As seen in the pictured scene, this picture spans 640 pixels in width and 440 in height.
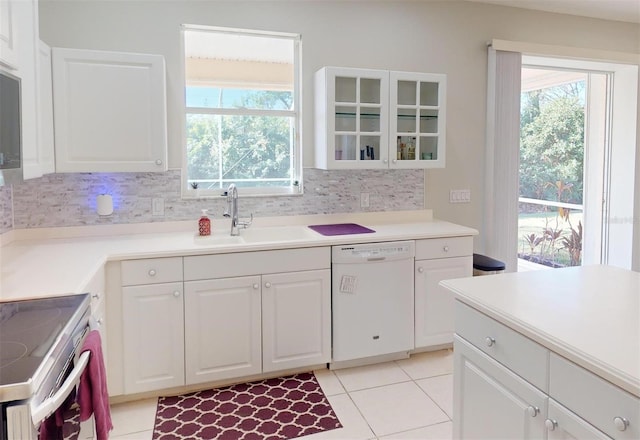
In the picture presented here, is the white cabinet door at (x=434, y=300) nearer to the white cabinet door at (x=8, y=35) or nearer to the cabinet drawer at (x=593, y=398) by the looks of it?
the cabinet drawer at (x=593, y=398)

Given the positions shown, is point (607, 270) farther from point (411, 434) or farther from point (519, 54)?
point (519, 54)

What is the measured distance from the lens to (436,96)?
3363 millimetres

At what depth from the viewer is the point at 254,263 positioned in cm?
268

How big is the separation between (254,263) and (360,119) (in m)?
1.31

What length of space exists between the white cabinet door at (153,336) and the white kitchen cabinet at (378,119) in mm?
1390

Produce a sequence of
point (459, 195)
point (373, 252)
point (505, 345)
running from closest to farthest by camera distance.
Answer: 1. point (505, 345)
2. point (373, 252)
3. point (459, 195)

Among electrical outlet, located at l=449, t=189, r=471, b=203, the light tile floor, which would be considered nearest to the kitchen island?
the light tile floor

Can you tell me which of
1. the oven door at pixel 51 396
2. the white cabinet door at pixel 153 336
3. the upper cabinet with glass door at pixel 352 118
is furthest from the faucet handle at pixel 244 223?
the oven door at pixel 51 396

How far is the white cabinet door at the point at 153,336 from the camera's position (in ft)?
8.13

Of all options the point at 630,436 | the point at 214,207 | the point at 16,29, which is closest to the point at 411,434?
the point at 630,436

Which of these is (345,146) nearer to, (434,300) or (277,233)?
(277,233)

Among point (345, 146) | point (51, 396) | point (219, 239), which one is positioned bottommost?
point (51, 396)

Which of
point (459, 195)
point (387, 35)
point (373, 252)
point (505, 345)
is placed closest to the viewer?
point (505, 345)

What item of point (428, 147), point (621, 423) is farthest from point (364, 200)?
point (621, 423)
